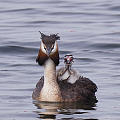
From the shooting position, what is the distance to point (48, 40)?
1544 cm

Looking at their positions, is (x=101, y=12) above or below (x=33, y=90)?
above

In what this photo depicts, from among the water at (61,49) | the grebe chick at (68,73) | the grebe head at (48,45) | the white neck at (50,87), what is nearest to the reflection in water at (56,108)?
the water at (61,49)

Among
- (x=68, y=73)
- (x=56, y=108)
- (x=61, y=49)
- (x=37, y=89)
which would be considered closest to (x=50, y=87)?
(x=37, y=89)

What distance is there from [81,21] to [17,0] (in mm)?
4997

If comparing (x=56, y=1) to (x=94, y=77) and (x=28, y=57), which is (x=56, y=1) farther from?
(x=94, y=77)

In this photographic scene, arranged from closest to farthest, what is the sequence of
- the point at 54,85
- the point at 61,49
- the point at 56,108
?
the point at 56,108 → the point at 54,85 → the point at 61,49

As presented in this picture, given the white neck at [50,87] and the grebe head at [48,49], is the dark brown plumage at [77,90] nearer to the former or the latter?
the white neck at [50,87]

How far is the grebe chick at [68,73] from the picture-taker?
15.9 metres

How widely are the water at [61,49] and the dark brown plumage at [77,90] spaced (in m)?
0.20

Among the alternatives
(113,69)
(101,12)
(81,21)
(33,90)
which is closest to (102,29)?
(81,21)

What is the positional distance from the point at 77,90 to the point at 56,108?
3.19 ft

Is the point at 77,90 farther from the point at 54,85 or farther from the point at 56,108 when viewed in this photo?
the point at 56,108

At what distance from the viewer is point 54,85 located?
15.9 metres

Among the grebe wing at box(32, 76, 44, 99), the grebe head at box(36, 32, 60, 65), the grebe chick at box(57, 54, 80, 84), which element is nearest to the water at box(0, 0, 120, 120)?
the grebe wing at box(32, 76, 44, 99)
